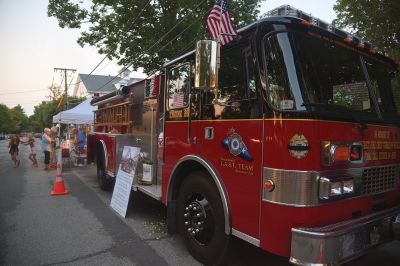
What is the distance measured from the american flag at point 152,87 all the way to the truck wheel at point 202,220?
2182mm

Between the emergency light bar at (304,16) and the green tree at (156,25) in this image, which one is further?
the green tree at (156,25)

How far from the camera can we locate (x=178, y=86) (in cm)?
493

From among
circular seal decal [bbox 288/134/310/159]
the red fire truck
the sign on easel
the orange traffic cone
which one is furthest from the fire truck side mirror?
the orange traffic cone

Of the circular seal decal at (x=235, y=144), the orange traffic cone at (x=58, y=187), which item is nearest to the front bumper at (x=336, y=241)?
the circular seal decal at (x=235, y=144)

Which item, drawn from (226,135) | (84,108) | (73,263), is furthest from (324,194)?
(84,108)

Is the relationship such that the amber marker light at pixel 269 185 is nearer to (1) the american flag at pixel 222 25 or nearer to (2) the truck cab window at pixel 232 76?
(2) the truck cab window at pixel 232 76

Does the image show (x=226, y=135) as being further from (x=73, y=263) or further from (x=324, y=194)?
(x=73, y=263)

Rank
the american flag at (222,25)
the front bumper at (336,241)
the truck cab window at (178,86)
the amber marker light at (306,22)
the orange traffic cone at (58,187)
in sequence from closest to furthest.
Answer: the front bumper at (336,241)
the amber marker light at (306,22)
the american flag at (222,25)
the truck cab window at (178,86)
the orange traffic cone at (58,187)

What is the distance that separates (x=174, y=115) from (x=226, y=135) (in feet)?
4.53

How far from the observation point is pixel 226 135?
368 cm

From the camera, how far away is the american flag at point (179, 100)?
471 cm

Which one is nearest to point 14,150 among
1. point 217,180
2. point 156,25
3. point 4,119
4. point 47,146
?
→ point 47,146

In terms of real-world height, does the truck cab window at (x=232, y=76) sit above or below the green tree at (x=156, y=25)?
below

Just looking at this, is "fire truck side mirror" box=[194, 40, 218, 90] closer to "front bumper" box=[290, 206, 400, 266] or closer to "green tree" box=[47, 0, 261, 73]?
"front bumper" box=[290, 206, 400, 266]
